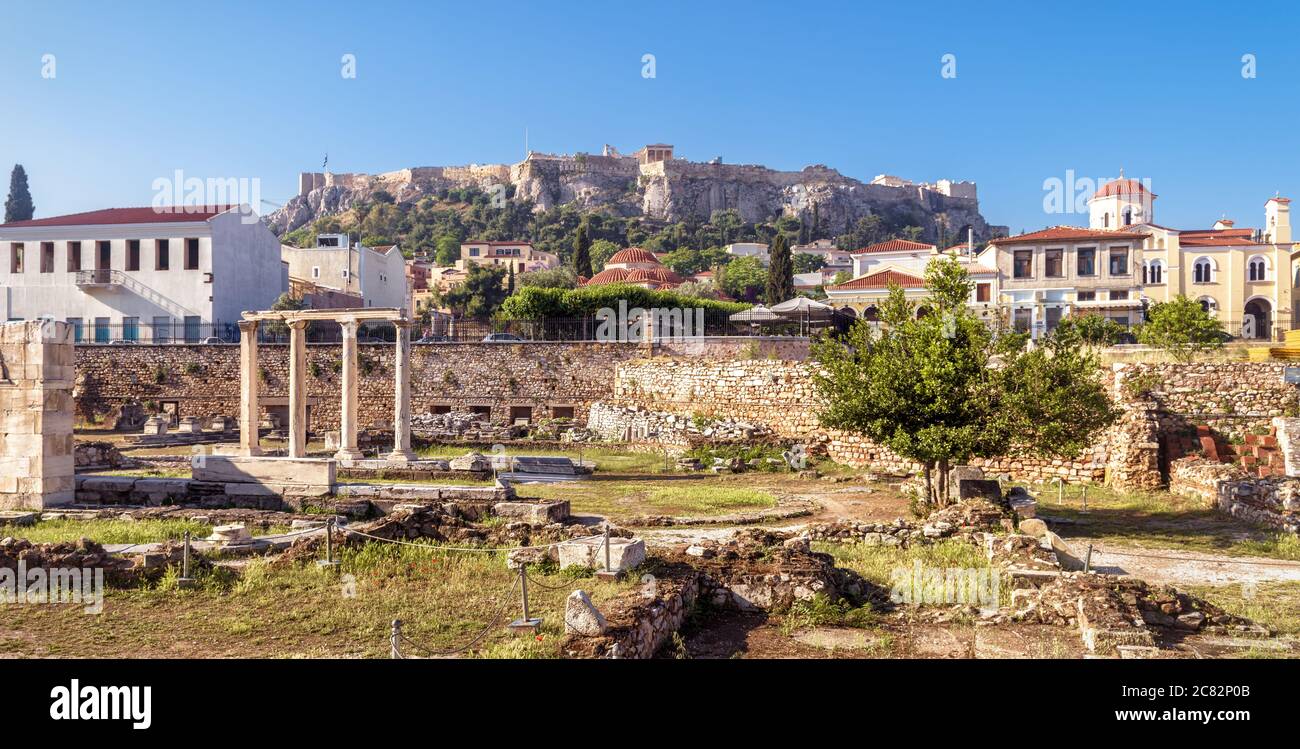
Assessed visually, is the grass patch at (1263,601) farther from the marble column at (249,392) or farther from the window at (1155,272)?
the window at (1155,272)

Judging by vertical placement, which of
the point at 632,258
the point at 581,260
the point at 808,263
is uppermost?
the point at 808,263

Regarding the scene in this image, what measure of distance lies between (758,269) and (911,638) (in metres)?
84.3

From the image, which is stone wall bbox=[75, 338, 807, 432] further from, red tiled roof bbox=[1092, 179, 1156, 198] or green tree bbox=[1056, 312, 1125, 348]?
red tiled roof bbox=[1092, 179, 1156, 198]

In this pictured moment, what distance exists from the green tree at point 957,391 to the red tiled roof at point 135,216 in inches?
1481

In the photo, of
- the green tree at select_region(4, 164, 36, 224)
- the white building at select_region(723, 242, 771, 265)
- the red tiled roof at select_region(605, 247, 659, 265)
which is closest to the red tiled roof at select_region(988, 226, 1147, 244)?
the red tiled roof at select_region(605, 247, 659, 265)

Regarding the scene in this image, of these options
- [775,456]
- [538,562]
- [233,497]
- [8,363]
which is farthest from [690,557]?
[775,456]

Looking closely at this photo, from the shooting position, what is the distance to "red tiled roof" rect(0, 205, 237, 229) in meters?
45.6

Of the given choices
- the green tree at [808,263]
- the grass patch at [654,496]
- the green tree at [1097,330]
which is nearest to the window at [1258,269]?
the green tree at [1097,330]

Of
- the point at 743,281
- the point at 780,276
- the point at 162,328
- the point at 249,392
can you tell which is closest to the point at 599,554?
the point at 249,392

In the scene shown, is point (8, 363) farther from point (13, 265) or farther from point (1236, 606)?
point (13, 265)

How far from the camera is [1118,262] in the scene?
5075 centimetres

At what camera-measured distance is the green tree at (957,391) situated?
17.9 meters

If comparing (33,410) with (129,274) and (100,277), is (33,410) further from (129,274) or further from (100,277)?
(100,277)

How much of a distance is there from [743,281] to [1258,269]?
41540 mm
